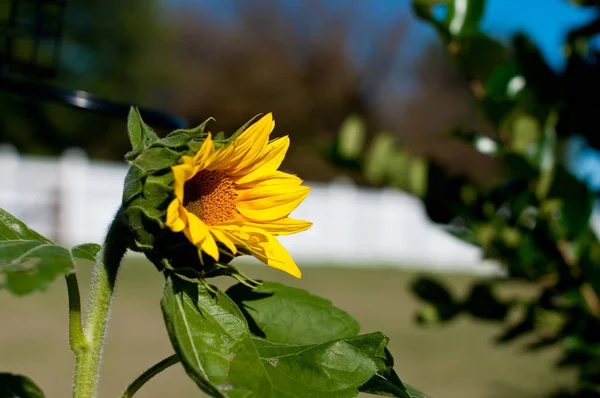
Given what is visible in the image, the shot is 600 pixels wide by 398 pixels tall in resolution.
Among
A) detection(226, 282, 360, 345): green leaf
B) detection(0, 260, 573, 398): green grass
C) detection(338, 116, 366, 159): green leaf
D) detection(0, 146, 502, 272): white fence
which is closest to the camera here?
detection(226, 282, 360, 345): green leaf

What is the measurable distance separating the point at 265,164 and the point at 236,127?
20.1 m

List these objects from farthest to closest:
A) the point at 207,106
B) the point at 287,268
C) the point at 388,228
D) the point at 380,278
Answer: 1. the point at 207,106
2. the point at 388,228
3. the point at 380,278
4. the point at 287,268

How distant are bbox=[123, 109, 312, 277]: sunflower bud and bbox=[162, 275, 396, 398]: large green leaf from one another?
0.03 metres

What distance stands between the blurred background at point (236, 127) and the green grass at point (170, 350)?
0.08ft

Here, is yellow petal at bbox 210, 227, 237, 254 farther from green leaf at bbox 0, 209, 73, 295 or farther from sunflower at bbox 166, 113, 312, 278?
green leaf at bbox 0, 209, 73, 295

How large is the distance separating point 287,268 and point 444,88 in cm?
2633

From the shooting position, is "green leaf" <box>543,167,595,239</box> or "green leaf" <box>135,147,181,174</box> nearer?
"green leaf" <box>135,147,181,174</box>

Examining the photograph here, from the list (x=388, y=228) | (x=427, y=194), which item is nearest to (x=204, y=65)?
(x=388, y=228)

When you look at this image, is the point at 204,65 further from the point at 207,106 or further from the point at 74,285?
the point at 74,285

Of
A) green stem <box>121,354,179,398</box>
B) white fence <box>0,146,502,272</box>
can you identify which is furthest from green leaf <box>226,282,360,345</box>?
white fence <box>0,146,502,272</box>

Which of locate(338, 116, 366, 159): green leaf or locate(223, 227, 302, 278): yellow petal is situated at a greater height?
locate(338, 116, 366, 159): green leaf

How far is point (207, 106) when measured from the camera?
925 inches

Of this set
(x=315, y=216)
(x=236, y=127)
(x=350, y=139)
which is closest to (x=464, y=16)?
(x=350, y=139)

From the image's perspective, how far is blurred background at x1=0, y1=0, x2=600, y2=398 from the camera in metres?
4.04
